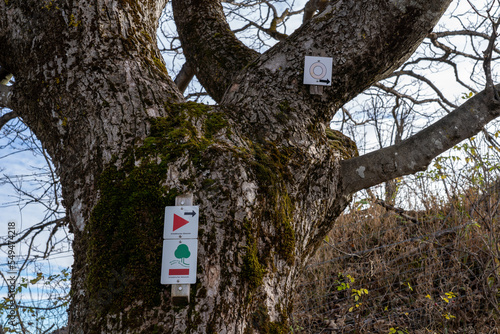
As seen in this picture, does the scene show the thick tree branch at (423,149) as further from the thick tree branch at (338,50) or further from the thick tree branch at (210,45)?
the thick tree branch at (210,45)

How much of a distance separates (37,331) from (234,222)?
3.80m

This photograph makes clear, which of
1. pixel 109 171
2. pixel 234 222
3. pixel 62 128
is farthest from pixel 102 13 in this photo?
pixel 234 222

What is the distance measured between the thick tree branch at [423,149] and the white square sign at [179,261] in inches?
43.0

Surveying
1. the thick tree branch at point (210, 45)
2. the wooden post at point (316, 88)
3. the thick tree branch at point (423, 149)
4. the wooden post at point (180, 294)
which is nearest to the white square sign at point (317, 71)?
the wooden post at point (316, 88)

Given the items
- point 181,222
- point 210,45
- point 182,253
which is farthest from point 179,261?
point 210,45

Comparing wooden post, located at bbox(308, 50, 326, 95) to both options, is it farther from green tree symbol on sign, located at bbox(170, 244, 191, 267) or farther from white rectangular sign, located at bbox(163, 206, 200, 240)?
green tree symbol on sign, located at bbox(170, 244, 191, 267)

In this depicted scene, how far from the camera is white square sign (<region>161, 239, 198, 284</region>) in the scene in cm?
126

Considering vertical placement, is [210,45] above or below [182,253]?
above

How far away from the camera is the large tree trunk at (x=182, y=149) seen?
4.34 feet

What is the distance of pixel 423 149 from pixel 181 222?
1.50 metres

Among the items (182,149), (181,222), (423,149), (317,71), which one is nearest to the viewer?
(181,222)

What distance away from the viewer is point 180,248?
132cm

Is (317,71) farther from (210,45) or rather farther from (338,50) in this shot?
(210,45)

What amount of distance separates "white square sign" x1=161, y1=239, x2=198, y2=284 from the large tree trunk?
34mm
